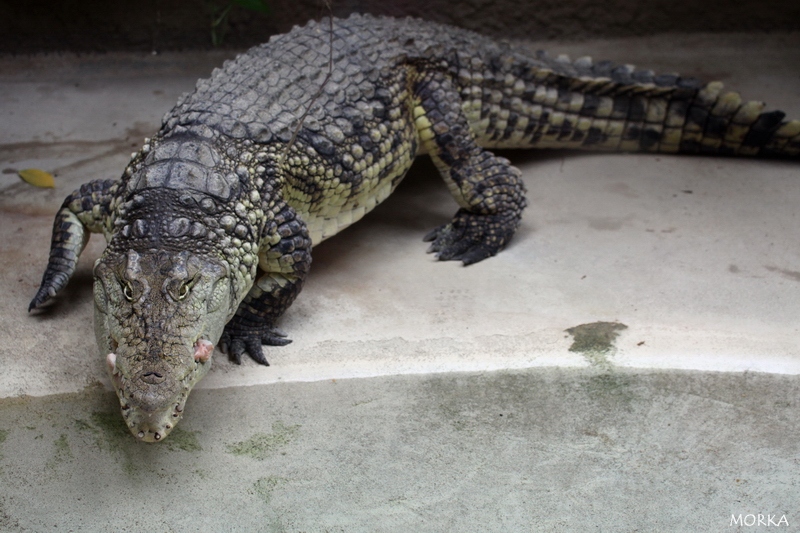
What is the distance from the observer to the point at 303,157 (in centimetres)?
322

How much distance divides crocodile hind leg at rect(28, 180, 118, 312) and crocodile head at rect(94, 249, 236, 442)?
555 mm

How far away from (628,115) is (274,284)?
7.95 ft

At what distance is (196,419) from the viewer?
8.98 ft

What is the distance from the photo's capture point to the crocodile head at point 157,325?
2.25m

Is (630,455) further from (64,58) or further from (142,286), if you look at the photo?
(64,58)

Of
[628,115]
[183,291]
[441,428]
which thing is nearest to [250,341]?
[183,291]

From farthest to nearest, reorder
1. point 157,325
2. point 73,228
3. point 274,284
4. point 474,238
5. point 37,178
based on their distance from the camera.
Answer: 1. point 37,178
2. point 474,238
3. point 73,228
4. point 274,284
5. point 157,325

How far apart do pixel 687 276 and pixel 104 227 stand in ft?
8.06

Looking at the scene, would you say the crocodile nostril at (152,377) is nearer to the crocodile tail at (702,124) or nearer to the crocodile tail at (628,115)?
the crocodile tail at (628,115)

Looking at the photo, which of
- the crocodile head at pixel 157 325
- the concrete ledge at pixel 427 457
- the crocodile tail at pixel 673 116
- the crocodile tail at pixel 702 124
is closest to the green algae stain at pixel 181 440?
the concrete ledge at pixel 427 457

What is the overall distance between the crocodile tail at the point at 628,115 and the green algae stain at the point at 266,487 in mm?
2191

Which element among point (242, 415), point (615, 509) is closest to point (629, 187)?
point (615, 509)

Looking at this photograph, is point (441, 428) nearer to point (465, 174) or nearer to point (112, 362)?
point (112, 362)

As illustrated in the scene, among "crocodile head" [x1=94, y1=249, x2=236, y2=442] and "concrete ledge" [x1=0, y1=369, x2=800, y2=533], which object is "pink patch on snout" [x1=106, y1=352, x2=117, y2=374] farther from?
"concrete ledge" [x1=0, y1=369, x2=800, y2=533]
